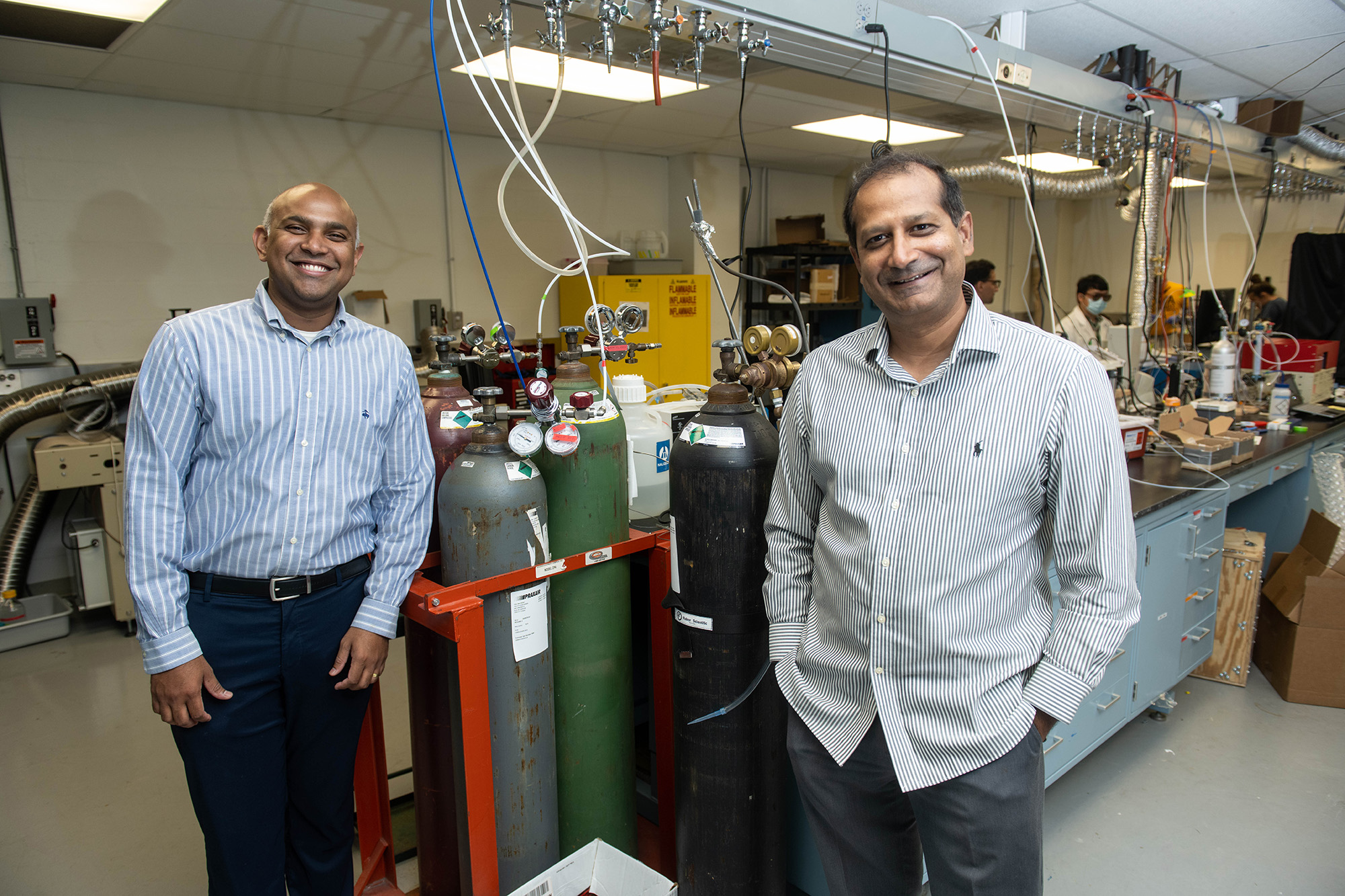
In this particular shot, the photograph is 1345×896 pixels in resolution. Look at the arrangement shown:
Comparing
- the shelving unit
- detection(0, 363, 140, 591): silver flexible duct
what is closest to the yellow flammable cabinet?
the shelving unit

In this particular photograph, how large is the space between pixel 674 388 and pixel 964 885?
4.57 feet

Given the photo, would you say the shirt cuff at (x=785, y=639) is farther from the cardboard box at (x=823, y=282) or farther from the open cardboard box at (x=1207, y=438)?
the cardboard box at (x=823, y=282)

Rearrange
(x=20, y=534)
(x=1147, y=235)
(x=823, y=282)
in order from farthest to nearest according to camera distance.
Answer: (x=823, y=282)
(x=20, y=534)
(x=1147, y=235)

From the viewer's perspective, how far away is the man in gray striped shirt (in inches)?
43.2

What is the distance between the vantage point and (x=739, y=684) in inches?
60.2

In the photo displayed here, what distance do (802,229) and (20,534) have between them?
5521 mm

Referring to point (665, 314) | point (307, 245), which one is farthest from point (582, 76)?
point (307, 245)

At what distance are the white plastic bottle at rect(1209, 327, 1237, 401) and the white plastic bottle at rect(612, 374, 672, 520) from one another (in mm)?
3023

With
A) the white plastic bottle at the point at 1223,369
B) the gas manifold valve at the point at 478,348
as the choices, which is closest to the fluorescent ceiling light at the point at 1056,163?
the white plastic bottle at the point at 1223,369

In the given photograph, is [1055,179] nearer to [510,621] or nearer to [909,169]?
[909,169]

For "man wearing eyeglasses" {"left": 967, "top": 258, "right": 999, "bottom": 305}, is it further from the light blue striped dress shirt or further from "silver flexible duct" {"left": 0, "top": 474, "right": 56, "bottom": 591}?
"silver flexible duct" {"left": 0, "top": 474, "right": 56, "bottom": 591}

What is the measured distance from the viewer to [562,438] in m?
1.48

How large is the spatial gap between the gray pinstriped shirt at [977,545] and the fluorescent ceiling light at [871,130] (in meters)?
4.06

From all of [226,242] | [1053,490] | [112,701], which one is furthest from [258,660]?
[226,242]
